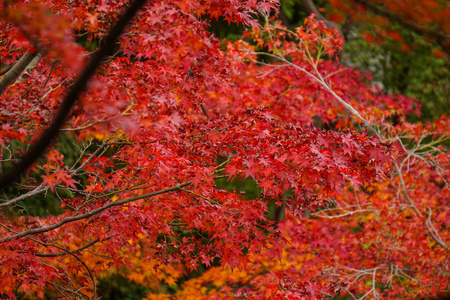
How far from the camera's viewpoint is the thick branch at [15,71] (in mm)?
3486

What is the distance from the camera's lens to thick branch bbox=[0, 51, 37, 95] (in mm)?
3486

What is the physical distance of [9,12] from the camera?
250 centimetres

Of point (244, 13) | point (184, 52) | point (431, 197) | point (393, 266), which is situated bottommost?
point (393, 266)

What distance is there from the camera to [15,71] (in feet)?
11.5

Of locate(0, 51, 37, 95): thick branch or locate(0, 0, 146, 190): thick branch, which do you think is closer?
locate(0, 0, 146, 190): thick branch

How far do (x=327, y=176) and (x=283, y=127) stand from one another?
2.09 ft

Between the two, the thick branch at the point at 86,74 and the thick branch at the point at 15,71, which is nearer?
Result: the thick branch at the point at 86,74

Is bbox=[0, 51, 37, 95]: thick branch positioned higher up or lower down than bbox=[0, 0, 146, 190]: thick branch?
lower down

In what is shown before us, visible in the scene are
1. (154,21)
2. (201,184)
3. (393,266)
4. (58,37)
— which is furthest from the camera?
(393,266)

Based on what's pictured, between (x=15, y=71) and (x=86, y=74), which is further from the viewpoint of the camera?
(x=15, y=71)

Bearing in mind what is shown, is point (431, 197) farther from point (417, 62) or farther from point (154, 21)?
point (417, 62)

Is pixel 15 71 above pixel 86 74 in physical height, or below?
below

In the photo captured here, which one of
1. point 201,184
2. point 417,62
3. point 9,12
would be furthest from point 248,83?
point 417,62

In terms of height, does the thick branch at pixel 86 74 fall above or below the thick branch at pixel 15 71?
above
